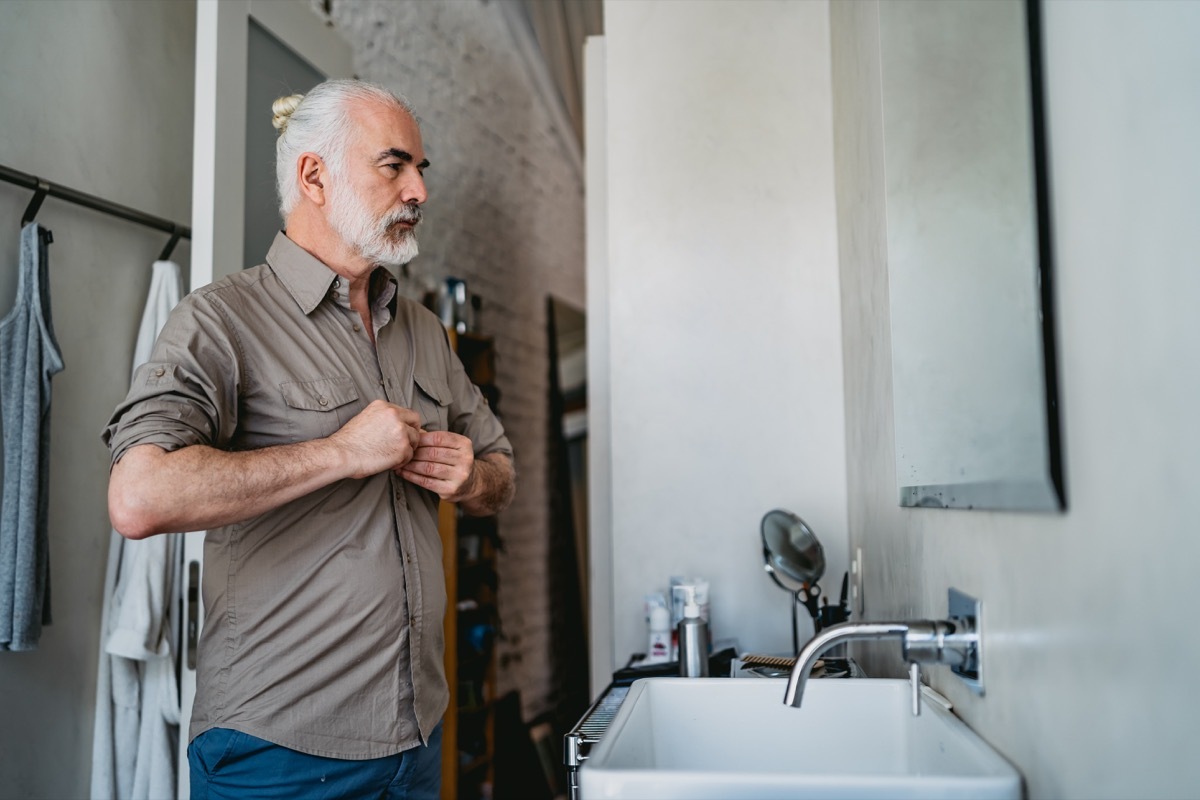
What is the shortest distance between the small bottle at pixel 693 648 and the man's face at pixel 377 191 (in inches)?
35.3

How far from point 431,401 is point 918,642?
1.07m

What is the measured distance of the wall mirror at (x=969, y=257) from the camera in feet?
2.98

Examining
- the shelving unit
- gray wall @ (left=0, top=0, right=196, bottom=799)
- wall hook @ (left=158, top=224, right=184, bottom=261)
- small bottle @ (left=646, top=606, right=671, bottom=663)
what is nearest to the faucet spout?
small bottle @ (left=646, top=606, right=671, bottom=663)

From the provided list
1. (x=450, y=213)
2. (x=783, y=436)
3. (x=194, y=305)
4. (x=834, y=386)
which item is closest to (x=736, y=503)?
(x=783, y=436)

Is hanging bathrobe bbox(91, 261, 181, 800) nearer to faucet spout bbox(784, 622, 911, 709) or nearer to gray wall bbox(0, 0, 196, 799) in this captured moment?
gray wall bbox(0, 0, 196, 799)

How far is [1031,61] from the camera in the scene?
908 mm

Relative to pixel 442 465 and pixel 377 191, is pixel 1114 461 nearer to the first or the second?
pixel 442 465

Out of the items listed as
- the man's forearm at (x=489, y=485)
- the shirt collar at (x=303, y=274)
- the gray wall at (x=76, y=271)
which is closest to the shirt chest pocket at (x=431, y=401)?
the man's forearm at (x=489, y=485)

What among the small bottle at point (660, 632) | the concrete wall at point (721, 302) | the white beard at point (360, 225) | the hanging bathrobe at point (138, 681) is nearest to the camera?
the white beard at point (360, 225)

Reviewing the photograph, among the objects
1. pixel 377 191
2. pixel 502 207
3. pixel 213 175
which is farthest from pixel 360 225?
pixel 502 207

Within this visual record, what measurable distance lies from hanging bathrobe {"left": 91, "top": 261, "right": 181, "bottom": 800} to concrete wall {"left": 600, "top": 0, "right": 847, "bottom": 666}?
1085mm

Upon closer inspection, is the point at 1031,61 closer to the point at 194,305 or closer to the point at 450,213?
the point at 194,305

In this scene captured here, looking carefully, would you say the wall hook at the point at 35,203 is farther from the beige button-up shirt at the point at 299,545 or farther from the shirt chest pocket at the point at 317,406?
the shirt chest pocket at the point at 317,406

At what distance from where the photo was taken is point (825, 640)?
1.00m
